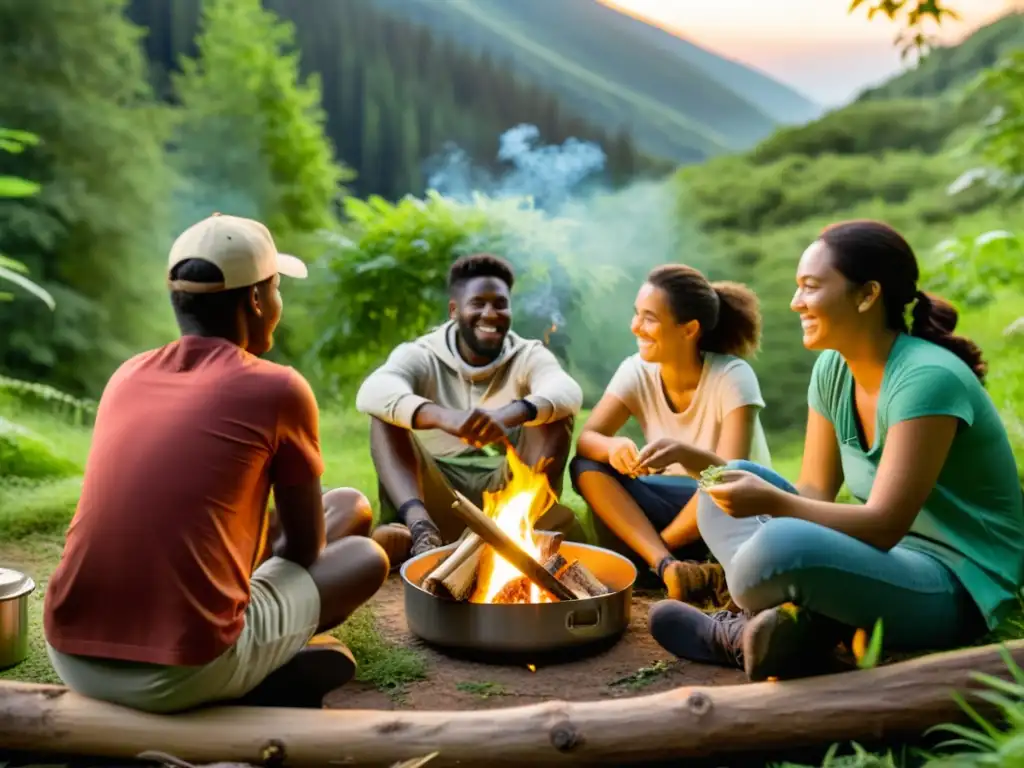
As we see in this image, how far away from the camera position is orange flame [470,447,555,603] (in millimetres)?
3596

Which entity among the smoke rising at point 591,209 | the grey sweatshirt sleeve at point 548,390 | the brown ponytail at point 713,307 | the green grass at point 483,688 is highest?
the smoke rising at point 591,209

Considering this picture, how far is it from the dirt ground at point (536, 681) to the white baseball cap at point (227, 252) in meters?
1.32

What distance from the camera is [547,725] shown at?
2621mm

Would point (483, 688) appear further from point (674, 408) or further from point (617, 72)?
point (617, 72)

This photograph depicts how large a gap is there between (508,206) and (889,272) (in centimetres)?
395

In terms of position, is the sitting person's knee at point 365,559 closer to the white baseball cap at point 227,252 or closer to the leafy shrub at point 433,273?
the white baseball cap at point 227,252

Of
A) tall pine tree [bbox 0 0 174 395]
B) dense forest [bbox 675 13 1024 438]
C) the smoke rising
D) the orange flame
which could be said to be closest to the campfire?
the orange flame

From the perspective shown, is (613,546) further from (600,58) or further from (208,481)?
(600,58)

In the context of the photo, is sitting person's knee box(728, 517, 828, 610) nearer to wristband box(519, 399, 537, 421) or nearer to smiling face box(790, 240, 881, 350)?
smiling face box(790, 240, 881, 350)

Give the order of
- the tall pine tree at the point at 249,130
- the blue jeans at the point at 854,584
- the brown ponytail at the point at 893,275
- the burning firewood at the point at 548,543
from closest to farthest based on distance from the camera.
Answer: the blue jeans at the point at 854,584, the brown ponytail at the point at 893,275, the burning firewood at the point at 548,543, the tall pine tree at the point at 249,130

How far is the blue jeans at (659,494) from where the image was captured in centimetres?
430

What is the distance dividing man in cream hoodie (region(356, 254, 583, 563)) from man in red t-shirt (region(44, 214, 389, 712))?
1562mm

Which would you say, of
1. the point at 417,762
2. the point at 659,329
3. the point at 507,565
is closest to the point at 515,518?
the point at 507,565

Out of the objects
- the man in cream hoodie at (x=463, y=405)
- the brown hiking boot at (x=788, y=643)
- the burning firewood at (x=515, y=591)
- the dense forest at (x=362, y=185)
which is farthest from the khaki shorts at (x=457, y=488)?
the dense forest at (x=362, y=185)
